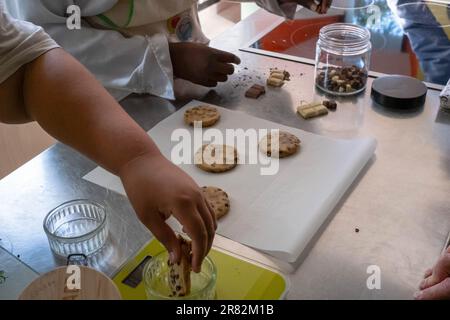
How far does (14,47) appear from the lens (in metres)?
0.71

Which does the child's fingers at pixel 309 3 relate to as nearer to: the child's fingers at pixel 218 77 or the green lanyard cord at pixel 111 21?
the child's fingers at pixel 218 77

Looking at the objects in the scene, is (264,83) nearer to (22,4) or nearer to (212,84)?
(212,84)

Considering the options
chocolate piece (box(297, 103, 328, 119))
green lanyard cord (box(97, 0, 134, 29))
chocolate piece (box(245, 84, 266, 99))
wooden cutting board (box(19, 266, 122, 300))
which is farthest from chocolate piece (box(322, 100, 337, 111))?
wooden cutting board (box(19, 266, 122, 300))

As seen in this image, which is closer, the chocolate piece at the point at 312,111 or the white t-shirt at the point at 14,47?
the white t-shirt at the point at 14,47

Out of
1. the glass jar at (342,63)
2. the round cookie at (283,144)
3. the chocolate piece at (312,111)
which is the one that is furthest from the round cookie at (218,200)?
the glass jar at (342,63)

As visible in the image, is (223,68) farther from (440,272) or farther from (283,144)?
(440,272)

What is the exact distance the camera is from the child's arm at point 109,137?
1.84ft

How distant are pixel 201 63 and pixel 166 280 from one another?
51cm

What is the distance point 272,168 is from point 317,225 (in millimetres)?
146

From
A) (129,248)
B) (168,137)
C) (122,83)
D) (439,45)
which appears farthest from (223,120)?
(439,45)

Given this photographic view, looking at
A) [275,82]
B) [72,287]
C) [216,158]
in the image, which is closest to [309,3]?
[275,82]

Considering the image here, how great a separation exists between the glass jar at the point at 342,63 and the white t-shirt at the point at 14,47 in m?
0.53
